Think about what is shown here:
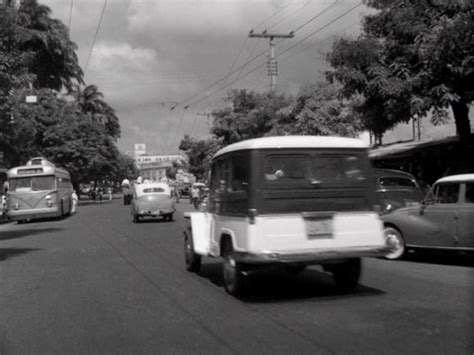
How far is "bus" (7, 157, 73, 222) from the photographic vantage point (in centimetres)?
2988

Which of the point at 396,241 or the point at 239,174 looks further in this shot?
the point at 396,241

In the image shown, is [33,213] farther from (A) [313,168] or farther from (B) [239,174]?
(A) [313,168]

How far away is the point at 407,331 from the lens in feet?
20.2

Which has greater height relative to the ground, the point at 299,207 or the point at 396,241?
the point at 299,207

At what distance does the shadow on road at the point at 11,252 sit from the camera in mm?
14398

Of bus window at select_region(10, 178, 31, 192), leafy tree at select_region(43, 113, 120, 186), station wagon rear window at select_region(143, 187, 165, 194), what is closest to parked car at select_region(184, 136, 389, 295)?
station wagon rear window at select_region(143, 187, 165, 194)

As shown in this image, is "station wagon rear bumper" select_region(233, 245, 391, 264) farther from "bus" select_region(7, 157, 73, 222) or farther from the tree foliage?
the tree foliage

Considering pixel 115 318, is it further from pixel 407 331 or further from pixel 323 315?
pixel 407 331

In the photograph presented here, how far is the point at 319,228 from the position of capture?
786 cm

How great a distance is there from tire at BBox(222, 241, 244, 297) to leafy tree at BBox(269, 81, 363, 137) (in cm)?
2010

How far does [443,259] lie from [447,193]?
1773 millimetres

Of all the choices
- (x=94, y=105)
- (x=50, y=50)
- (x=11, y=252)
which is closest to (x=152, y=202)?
(x=11, y=252)

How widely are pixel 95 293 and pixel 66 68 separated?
157 feet

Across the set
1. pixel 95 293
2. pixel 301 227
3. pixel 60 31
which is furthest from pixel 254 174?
pixel 60 31
